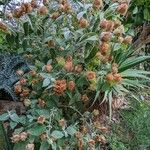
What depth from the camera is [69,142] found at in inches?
139

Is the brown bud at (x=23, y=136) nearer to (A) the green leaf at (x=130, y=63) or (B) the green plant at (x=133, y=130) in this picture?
(B) the green plant at (x=133, y=130)

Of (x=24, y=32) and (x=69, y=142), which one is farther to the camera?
(x=24, y=32)

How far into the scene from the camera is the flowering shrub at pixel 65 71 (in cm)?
342

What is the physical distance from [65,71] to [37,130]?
1.72 ft

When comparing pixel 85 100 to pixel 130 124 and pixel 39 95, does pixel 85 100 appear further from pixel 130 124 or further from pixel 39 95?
pixel 130 124

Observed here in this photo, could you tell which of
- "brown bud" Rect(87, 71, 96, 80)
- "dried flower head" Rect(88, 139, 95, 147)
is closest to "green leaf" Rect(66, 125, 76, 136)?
"dried flower head" Rect(88, 139, 95, 147)

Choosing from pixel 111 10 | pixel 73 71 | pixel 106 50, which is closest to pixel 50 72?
pixel 73 71

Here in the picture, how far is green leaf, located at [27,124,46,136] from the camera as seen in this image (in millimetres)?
3316

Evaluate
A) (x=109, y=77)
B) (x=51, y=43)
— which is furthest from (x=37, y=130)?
(x=51, y=43)

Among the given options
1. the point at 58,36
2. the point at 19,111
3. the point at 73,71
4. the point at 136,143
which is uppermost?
the point at 58,36

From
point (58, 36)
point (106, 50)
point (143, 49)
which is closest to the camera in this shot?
point (106, 50)

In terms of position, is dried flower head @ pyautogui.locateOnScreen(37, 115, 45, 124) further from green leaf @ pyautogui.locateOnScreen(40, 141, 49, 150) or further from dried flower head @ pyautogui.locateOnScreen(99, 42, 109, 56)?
dried flower head @ pyautogui.locateOnScreen(99, 42, 109, 56)

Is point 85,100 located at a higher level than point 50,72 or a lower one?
lower

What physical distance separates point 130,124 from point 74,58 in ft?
2.98
